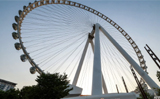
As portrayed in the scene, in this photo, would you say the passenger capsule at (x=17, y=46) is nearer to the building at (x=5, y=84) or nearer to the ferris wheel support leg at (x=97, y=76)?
the ferris wheel support leg at (x=97, y=76)

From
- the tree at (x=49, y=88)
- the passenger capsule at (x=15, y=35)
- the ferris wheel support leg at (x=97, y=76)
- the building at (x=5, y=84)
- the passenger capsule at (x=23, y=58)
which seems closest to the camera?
the tree at (x=49, y=88)

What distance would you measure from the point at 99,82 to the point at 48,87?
18.3 ft

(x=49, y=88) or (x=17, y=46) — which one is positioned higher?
(x=17, y=46)

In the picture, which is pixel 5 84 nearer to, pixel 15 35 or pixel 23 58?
pixel 15 35

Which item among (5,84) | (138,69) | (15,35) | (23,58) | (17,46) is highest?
(15,35)

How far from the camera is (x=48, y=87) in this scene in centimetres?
1072

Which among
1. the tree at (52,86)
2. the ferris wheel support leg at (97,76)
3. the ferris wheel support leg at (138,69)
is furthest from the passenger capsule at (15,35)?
the ferris wheel support leg at (138,69)

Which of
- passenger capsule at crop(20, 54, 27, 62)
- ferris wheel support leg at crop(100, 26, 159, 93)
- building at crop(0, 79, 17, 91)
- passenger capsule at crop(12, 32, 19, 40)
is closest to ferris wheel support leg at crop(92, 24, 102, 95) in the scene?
ferris wheel support leg at crop(100, 26, 159, 93)

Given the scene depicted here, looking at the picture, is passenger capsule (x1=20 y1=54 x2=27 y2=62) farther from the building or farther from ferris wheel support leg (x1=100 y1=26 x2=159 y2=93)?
the building

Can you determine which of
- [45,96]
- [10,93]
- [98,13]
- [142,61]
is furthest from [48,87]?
[142,61]

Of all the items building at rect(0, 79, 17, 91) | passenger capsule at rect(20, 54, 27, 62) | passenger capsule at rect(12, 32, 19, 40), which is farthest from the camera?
building at rect(0, 79, 17, 91)

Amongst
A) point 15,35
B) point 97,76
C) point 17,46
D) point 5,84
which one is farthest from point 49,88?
point 5,84

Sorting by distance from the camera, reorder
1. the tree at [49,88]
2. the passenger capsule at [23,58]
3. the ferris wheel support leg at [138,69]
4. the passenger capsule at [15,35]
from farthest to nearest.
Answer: the passenger capsule at [15,35]
the passenger capsule at [23,58]
the ferris wheel support leg at [138,69]
the tree at [49,88]

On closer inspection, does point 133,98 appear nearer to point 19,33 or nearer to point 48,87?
point 48,87
